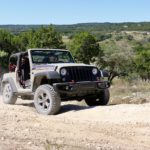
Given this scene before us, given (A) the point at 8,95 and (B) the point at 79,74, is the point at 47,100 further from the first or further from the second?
(A) the point at 8,95

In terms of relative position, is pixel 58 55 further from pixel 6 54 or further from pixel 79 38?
pixel 79 38

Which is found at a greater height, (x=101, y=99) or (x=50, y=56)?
(x=50, y=56)

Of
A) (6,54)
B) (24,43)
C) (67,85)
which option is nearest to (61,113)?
(67,85)

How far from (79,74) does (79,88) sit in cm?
44

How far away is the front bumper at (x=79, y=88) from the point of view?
12344mm

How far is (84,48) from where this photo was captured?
46.7 meters

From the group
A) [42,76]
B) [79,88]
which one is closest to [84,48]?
[42,76]

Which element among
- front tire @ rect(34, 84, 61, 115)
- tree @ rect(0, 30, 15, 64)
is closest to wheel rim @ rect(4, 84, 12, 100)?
front tire @ rect(34, 84, 61, 115)

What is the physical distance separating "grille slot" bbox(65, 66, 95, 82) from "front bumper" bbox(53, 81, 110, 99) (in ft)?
0.63

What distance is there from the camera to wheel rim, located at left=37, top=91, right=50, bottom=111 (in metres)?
12.4

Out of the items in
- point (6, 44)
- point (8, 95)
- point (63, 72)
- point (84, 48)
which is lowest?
point (84, 48)

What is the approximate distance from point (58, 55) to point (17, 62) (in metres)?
1.20

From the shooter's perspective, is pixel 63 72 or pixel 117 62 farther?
pixel 117 62

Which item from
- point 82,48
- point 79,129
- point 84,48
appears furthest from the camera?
point 84,48
